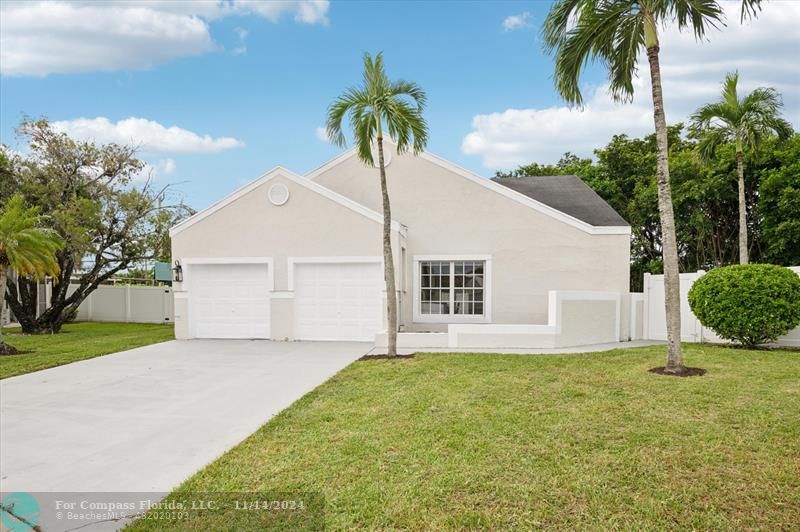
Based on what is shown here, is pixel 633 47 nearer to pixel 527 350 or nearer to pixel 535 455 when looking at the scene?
pixel 527 350

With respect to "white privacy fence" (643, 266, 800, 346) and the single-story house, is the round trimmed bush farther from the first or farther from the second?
the single-story house

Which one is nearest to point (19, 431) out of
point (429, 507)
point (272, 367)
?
point (272, 367)

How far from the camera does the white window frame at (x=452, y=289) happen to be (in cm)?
1491

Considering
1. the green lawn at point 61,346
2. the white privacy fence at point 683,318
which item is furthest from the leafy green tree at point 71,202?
the white privacy fence at point 683,318

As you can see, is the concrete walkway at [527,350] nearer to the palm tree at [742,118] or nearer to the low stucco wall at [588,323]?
the low stucco wall at [588,323]

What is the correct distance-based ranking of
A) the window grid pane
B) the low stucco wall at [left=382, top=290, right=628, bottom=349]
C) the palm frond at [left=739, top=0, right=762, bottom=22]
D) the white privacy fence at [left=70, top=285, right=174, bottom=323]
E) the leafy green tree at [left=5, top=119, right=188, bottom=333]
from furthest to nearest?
1. the white privacy fence at [left=70, top=285, right=174, bottom=323]
2. the leafy green tree at [left=5, top=119, right=188, bottom=333]
3. the window grid pane
4. the low stucco wall at [left=382, top=290, right=628, bottom=349]
5. the palm frond at [left=739, top=0, right=762, bottom=22]

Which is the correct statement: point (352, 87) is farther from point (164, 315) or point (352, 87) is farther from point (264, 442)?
point (164, 315)

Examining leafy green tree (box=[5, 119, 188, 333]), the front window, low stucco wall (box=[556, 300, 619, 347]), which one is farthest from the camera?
leafy green tree (box=[5, 119, 188, 333])

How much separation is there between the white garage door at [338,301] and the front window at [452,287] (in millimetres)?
1994

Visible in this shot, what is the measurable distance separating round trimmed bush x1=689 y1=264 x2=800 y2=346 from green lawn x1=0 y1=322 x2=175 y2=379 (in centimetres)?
1413

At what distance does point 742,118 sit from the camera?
14344 millimetres

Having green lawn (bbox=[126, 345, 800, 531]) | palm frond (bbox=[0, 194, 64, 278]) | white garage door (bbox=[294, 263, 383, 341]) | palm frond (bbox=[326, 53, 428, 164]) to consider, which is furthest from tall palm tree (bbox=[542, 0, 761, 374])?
palm frond (bbox=[0, 194, 64, 278])

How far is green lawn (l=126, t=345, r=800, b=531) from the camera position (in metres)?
3.98

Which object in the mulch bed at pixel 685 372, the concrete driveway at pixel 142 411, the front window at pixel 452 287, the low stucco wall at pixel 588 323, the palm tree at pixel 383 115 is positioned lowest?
the concrete driveway at pixel 142 411
